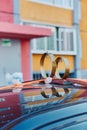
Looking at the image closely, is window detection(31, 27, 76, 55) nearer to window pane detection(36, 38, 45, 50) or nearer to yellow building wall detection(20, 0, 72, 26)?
window pane detection(36, 38, 45, 50)

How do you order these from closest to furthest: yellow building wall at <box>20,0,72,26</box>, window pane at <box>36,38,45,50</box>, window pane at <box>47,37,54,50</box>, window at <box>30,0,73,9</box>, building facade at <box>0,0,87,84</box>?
building facade at <box>0,0,87,84</box>, yellow building wall at <box>20,0,72,26</box>, window pane at <box>36,38,45,50</box>, window at <box>30,0,73,9</box>, window pane at <box>47,37,54,50</box>

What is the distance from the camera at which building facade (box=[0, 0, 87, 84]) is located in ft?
37.1

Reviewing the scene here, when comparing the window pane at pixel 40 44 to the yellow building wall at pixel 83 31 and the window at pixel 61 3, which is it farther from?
the yellow building wall at pixel 83 31

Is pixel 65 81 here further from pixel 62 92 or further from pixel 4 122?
pixel 4 122

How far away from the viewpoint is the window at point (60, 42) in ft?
41.4

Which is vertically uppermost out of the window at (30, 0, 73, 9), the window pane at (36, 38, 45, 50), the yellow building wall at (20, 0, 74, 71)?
the window at (30, 0, 73, 9)

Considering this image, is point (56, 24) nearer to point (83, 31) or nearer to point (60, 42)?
point (60, 42)

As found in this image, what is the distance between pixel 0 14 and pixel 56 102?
8888 millimetres

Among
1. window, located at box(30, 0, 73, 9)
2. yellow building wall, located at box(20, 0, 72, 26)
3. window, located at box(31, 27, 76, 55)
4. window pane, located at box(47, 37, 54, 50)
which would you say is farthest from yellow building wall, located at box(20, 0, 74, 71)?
window pane, located at box(47, 37, 54, 50)

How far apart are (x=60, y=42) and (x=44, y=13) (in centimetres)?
156

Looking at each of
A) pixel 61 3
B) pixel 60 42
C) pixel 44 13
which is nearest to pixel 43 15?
pixel 44 13

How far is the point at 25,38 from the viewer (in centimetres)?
966

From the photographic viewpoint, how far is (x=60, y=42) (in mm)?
13531

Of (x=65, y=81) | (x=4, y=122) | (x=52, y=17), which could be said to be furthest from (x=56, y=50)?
(x=4, y=122)
